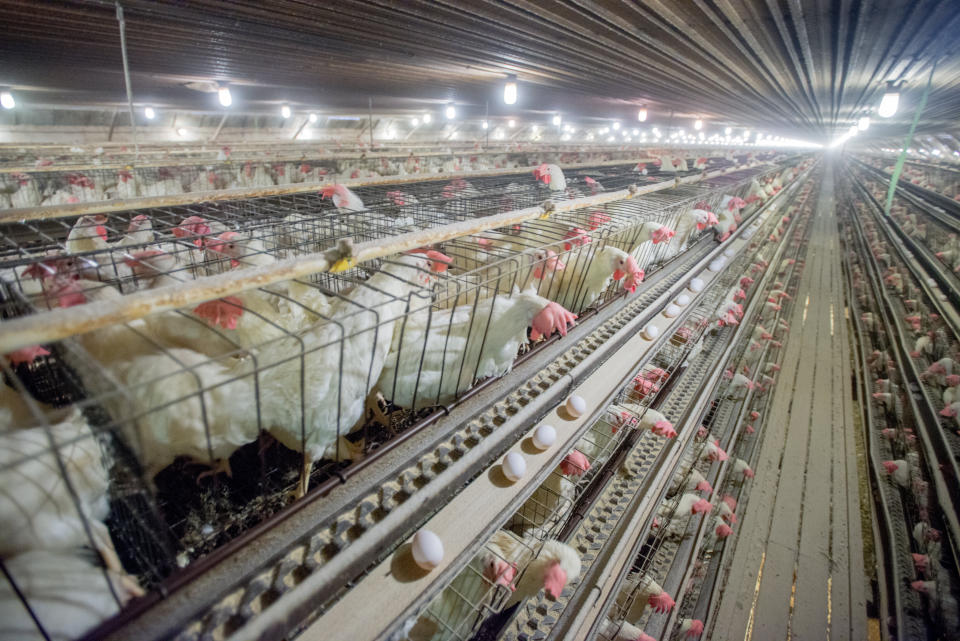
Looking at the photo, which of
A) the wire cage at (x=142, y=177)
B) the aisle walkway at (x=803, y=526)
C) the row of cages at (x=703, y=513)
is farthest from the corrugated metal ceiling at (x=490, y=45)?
the aisle walkway at (x=803, y=526)

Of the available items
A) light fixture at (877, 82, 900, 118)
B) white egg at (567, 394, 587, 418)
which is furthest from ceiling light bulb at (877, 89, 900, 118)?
white egg at (567, 394, 587, 418)

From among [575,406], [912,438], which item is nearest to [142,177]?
[575,406]

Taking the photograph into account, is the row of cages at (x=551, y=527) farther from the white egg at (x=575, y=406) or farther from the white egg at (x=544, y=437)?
the white egg at (x=544, y=437)

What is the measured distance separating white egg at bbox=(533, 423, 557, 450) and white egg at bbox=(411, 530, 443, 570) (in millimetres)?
533

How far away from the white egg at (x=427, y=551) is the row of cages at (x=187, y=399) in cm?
27

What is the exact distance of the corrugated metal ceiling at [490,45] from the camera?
2.32 metres

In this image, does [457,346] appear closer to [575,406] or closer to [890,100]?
[575,406]

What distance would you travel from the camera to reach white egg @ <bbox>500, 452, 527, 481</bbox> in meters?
1.25

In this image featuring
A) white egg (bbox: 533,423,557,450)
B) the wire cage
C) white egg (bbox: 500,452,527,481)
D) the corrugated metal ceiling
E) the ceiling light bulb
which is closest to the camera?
white egg (bbox: 500,452,527,481)

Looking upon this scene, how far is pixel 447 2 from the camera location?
2.17m

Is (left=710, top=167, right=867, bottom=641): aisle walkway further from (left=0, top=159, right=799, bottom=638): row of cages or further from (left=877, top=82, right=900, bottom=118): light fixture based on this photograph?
(left=877, top=82, right=900, bottom=118): light fixture

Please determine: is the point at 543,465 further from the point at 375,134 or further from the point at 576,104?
the point at 375,134

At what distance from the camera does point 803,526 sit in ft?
11.3

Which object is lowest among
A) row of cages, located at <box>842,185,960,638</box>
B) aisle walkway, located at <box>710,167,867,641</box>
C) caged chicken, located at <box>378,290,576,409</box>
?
aisle walkway, located at <box>710,167,867,641</box>
